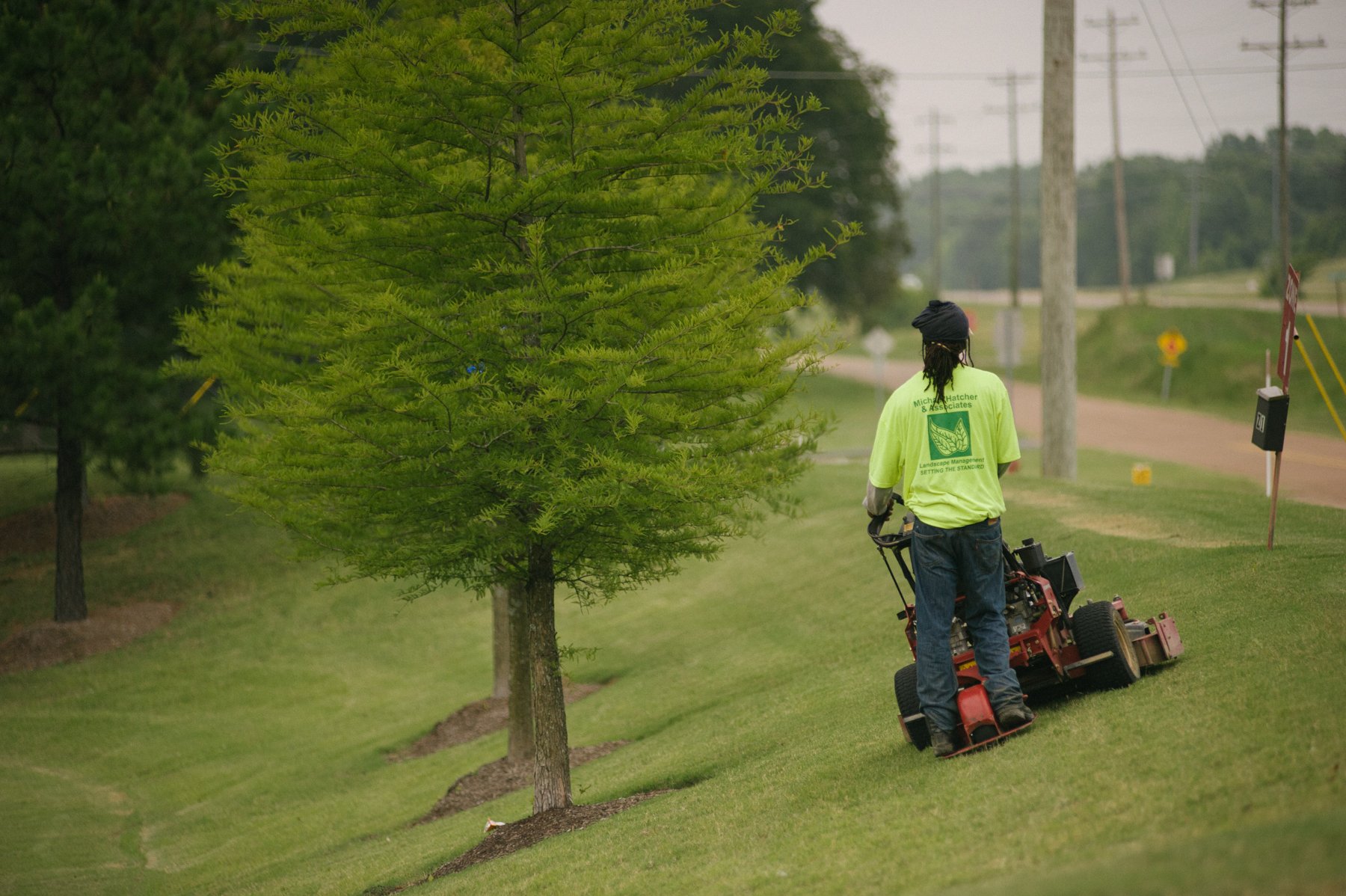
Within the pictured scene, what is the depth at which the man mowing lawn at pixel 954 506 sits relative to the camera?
623 centimetres

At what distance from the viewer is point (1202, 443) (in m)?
27.8

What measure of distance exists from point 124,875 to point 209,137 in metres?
13.5

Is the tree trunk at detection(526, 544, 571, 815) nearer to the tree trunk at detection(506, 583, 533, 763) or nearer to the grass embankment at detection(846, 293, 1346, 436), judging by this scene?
→ the tree trunk at detection(506, 583, 533, 763)

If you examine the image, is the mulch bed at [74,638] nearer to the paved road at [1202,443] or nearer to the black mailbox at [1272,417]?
the paved road at [1202,443]

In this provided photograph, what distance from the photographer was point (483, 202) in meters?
8.02

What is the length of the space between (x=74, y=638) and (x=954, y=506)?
19931 mm

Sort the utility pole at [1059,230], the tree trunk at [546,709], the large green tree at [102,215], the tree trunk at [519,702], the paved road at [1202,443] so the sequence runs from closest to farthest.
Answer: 1. the tree trunk at [546,709]
2. the tree trunk at [519,702]
3. the utility pole at [1059,230]
4. the large green tree at [102,215]
5. the paved road at [1202,443]

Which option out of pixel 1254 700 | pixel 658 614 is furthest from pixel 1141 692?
pixel 658 614

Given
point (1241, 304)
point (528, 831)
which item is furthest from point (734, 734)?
point (1241, 304)

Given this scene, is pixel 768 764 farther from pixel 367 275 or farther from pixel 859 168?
pixel 859 168

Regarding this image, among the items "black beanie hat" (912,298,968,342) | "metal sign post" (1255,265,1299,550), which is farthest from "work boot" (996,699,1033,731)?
"metal sign post" (1255,265,1299,550)

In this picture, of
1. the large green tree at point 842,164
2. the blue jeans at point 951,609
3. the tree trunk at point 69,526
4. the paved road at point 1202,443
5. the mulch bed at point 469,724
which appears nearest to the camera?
the blue jeans at point 951,609

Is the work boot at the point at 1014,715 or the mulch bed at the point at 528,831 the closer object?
the work boot at the point at 1014,715

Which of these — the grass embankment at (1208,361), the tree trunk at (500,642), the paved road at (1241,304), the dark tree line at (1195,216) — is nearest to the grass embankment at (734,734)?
the tree trunk at (500,642)
